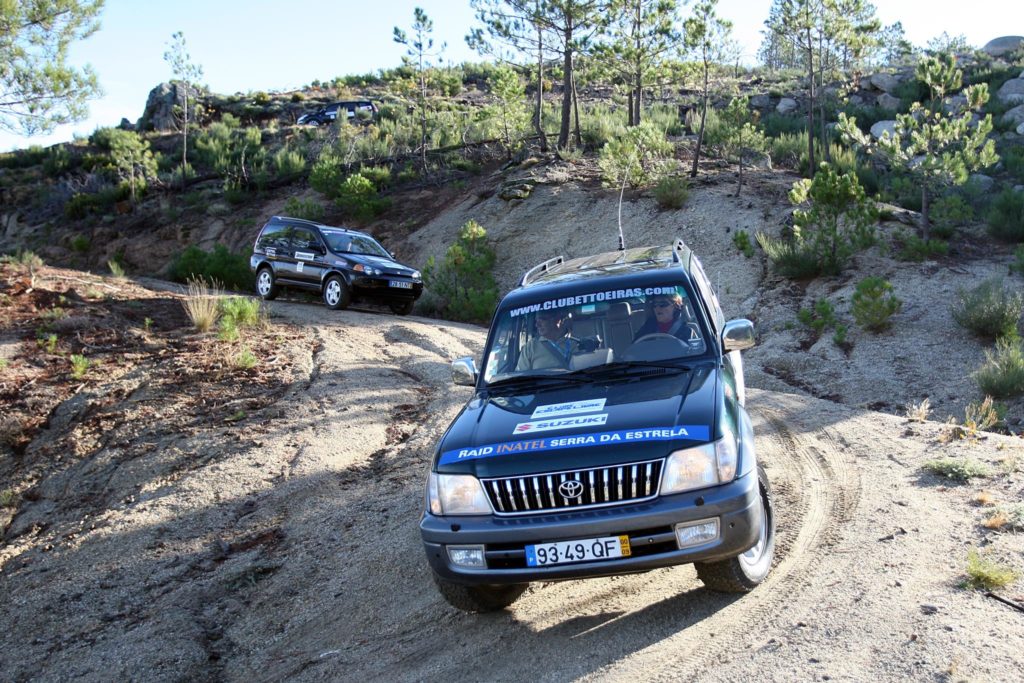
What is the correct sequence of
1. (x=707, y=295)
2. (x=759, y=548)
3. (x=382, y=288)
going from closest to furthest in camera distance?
1. (x=759, y=548)
2. (x=707, y=295)
3. (x=382, y=288)

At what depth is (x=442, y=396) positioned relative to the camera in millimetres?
11711

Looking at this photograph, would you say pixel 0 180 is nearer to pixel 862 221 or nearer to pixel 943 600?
pixel 862 221

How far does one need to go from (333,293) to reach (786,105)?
27629 mm

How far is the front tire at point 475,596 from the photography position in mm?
5141

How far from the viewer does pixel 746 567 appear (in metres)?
4.97

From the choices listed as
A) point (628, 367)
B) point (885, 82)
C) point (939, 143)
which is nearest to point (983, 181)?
point (939, 143)

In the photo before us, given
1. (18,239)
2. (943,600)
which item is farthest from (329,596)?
(18,239)

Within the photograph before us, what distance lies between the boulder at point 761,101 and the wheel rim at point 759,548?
37.7m

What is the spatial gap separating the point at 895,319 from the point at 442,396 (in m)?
7.70

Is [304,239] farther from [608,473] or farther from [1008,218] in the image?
[608,473]

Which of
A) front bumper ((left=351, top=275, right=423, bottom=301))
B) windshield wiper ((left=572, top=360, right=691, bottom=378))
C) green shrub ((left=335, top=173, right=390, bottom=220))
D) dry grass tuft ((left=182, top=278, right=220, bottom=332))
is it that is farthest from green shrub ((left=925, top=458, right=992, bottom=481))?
green shrub ((left=335, top=173, right=390, bottom=220))

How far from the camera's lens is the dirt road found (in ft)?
15.0

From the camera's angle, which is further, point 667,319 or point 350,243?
point 350,243

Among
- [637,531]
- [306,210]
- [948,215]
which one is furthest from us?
[306,210]
